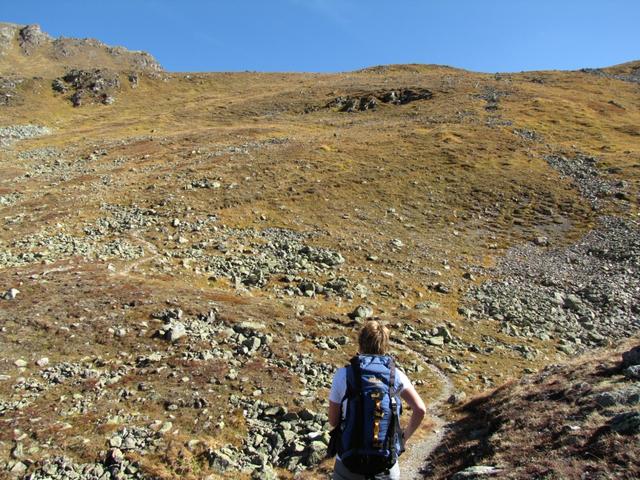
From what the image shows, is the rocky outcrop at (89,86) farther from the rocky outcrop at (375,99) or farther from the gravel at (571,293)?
the gravel at (571,293)

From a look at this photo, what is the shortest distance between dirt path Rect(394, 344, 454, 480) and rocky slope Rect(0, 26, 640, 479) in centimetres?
32

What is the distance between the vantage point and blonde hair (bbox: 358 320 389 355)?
6.25 metres

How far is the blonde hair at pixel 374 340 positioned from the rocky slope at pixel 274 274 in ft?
24.2

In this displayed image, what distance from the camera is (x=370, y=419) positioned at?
5.85 meters

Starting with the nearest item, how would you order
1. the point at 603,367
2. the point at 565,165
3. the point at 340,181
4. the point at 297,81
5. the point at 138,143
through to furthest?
the point at 603,367, the point at 340,181, the point at 565,165, the point at 138,143, the point at 297,81

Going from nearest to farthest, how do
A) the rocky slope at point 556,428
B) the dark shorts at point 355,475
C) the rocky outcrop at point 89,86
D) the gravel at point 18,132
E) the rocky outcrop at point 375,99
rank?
the dark shorts at point 355,475 → the rocky slope at point 556,428 → the gravel at point 18,132 → the rocky outcrop at point 375,99 → the rocky outcrop at point 89,86

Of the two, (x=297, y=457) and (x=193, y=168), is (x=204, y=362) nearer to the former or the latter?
(x=297, y=457)

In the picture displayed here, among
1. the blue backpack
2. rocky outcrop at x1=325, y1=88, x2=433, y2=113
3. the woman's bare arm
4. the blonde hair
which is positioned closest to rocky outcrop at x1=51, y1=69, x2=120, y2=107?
rocky outcrop at x1=325, y1=88, x2=433, y2=113

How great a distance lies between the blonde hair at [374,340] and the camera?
625cm

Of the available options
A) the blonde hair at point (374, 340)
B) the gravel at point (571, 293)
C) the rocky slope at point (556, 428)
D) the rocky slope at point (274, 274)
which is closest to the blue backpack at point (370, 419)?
the blonde hair at point (374, 340)

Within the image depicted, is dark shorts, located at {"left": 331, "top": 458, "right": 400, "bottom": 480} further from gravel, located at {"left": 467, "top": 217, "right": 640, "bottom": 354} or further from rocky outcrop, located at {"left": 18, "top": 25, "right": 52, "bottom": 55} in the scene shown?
rocky outcrop, located at {"left": 18, "top": 25, "right": 52, "bottom": 55}

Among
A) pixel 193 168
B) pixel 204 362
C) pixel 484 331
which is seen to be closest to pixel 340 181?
pixel 193 168

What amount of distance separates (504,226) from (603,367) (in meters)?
28.2

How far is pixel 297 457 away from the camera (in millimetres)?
12656
